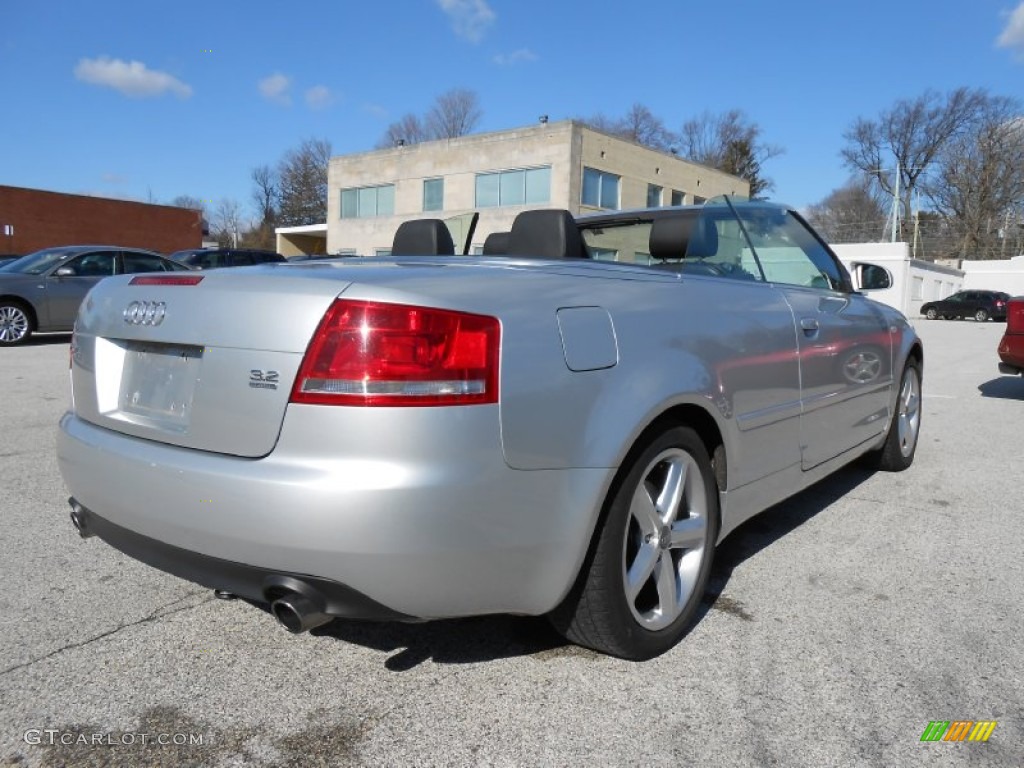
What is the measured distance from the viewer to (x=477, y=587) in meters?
1.95

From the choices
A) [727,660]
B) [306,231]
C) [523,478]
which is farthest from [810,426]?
[306,231]

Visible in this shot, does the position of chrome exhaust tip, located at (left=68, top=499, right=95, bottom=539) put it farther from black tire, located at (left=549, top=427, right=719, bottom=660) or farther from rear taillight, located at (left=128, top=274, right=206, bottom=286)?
black tire, located at (left=549, top=427, right=719, bottom=660)

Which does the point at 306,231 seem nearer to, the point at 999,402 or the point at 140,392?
the point at 999,402


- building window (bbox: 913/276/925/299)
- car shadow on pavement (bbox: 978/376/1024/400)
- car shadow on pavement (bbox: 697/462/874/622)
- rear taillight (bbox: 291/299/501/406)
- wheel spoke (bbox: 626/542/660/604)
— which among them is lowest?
car shadow on pavement (bbox: 697/462/874/622)

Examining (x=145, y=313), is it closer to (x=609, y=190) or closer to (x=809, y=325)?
(x=809, y=325)

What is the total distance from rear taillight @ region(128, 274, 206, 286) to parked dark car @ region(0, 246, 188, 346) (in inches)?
403

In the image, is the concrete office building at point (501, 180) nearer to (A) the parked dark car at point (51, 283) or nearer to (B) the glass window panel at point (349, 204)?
(B) the glass window panel at point (349, 204)

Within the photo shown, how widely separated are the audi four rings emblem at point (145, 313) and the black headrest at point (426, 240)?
4.10 ft

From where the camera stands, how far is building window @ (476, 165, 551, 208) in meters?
30.6

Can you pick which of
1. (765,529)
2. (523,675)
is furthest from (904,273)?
(523,675)

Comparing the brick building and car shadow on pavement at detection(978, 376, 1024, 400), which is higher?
the brick building

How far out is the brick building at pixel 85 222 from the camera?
4062cm

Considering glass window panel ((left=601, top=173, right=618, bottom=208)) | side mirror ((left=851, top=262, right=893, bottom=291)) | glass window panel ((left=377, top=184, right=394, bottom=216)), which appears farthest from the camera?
glass window panel ((left=377, top=184, right=394, bottom=216))

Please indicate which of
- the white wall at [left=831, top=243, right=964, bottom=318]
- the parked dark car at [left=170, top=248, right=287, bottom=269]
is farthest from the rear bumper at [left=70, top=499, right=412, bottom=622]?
the white wall at [left=831, top=243, right=964, bottom=318]
